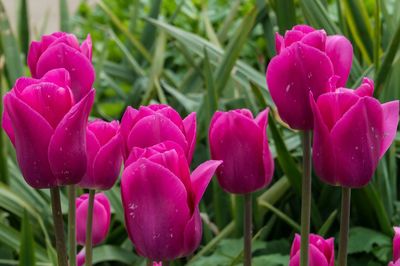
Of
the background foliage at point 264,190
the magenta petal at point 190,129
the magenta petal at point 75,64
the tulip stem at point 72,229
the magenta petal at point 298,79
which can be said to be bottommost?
the background foliage at point 264,190

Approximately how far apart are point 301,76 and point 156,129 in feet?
0.53

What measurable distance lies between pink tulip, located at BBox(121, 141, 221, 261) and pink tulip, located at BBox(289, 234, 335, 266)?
21 cm

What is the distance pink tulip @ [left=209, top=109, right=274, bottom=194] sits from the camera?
3.44 feet

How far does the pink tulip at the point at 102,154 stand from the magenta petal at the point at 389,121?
29 cm

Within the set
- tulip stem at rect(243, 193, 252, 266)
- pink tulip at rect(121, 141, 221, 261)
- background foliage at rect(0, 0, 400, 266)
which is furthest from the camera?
background foliage at rect(0, 0, 400, 266)

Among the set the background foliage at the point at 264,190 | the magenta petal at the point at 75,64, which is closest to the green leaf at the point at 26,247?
the background foliage at the point at 264,190

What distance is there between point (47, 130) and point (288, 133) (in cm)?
128

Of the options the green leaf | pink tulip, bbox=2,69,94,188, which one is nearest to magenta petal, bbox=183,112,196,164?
pink tulip, bbox=2,69,94,188

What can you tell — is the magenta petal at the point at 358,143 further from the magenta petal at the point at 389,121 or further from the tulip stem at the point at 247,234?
the tulip stem at the point at 247,234

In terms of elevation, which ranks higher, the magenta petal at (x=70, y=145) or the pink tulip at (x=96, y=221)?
the magenta petal at (x=70, y=145)

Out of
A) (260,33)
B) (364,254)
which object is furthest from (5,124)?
(260,33)

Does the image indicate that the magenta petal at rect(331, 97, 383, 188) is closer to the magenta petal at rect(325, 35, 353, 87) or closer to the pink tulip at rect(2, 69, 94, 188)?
the magenta petal at rect(325, 35, 353, 87)

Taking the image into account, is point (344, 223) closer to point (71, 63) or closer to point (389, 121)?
point (389, 121)

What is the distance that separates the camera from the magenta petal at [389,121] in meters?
0.97
